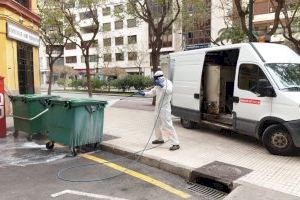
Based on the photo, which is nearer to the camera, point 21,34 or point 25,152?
point 25,152

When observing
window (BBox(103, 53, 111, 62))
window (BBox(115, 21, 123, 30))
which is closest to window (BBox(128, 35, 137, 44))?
Answer: window (BBox(115, 21, 123, 30))

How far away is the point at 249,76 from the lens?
27.1 ft

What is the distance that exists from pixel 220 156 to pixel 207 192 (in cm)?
169

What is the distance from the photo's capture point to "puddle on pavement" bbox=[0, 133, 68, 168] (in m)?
7.30

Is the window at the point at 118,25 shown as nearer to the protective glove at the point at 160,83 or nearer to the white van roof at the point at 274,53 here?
the white van roof at the point at 274,53

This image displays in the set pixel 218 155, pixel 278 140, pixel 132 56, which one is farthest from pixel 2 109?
pixel 132 56

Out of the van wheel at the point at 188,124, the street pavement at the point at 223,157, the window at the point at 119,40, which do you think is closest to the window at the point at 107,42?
the window at the point at 119,40

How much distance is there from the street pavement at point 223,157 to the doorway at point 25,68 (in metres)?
6.35

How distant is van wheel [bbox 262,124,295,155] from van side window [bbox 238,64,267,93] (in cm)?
100

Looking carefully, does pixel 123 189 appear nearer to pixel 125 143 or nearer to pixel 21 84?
pixel 125 143

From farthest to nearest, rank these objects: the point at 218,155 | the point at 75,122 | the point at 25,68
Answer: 1. the point at 25,68
2. the point at 75,122
3. the point at 218,155

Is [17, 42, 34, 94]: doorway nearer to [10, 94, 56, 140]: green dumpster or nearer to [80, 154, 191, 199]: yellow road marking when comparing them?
[10, 94, 56, 140]: green dumpster

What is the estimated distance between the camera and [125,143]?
8.52 metres

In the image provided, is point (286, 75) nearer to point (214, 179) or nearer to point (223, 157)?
point (223, 157)
